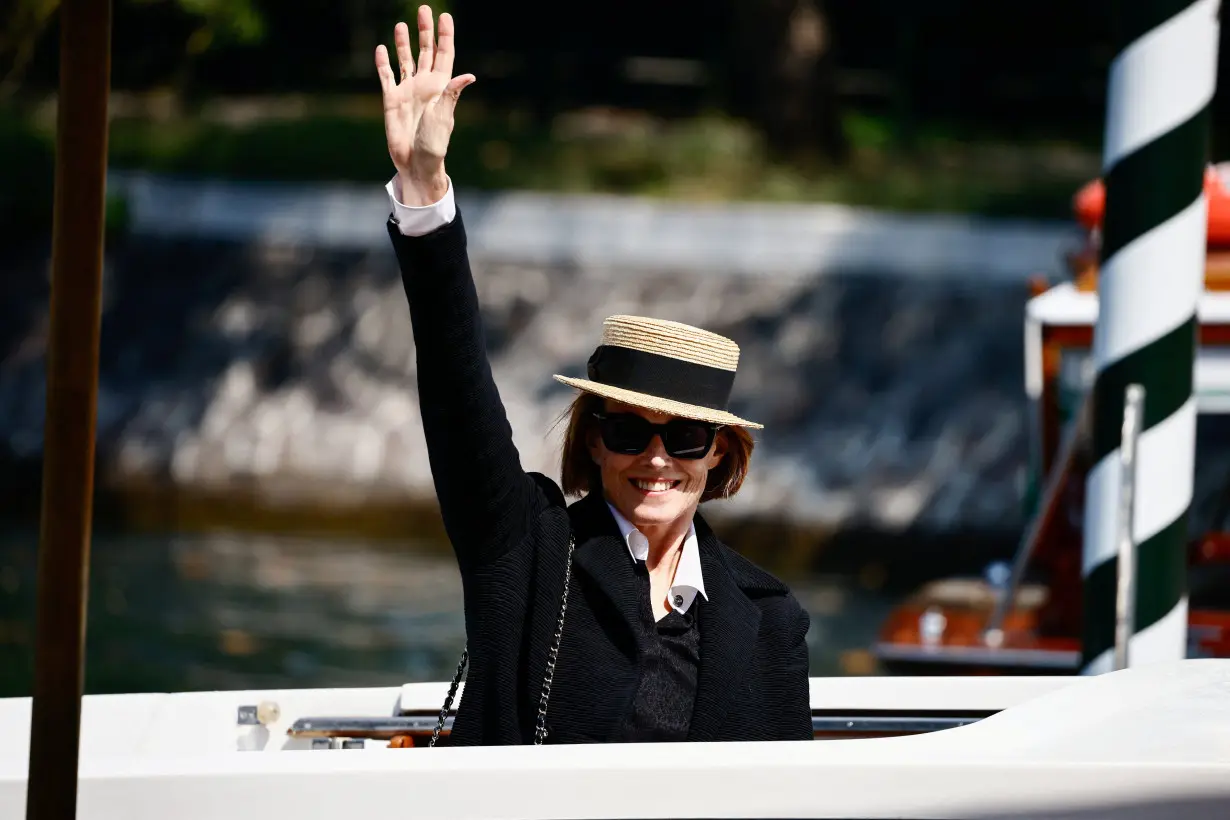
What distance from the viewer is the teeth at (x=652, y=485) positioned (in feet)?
9.12

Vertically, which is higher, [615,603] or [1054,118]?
[1054,118]

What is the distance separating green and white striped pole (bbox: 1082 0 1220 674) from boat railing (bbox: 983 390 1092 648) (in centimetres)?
223

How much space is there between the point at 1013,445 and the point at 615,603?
8.97 metres

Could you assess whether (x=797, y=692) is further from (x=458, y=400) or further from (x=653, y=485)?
(x=458, y=400)

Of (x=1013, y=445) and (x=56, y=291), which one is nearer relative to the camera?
(x=56, y=291)

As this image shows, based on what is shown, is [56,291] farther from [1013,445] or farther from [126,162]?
[126,162]

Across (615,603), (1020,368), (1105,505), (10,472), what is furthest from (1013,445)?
(615,603)

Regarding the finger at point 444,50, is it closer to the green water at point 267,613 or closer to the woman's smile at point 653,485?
the woman's smile at point 653,485

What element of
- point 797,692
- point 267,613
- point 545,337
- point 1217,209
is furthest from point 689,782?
point 545,337

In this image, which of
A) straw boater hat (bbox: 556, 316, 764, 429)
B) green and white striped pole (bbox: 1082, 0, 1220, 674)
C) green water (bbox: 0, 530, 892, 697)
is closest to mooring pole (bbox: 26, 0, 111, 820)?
straw boater hat (bbox: 556, 316, 764, 429)

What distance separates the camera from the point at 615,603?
2676mm

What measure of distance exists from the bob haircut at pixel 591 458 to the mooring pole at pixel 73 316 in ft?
2.87

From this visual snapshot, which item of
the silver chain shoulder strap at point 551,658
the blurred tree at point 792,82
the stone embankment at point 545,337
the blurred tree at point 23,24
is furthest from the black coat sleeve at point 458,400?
the blurred tree at point 792,82

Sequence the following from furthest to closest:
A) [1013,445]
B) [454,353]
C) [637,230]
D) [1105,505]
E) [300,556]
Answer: [637,230]
[1013,445]
[300,556]
[1105,505]
[454,353]
